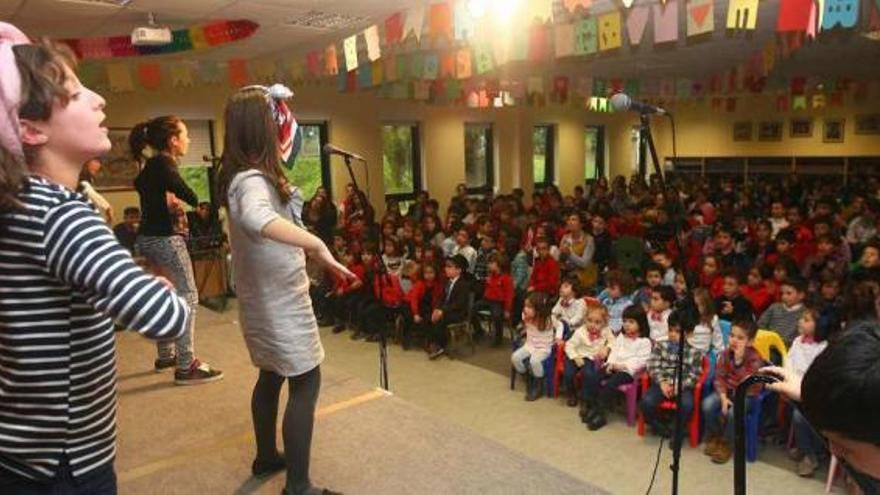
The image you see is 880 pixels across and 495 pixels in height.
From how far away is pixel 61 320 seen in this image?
906 mm

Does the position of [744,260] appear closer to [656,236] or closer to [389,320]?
[656,236]

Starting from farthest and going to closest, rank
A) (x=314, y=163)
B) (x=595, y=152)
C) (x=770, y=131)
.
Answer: (x=595, y=152)
(x=770, y=131)
(x=314, y=163)

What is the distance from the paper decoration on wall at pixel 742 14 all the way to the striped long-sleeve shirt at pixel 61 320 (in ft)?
11.5

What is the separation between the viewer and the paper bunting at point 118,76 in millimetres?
6070

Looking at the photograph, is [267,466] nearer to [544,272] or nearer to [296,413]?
[296,413]

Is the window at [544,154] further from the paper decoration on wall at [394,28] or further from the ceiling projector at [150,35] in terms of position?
the ceiling projector at [150,35]

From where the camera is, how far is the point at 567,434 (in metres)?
3.62

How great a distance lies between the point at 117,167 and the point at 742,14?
6777 mm

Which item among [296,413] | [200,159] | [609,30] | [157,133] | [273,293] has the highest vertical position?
[609,30]

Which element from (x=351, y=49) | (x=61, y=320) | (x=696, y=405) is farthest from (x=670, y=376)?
(x=351, y=49)

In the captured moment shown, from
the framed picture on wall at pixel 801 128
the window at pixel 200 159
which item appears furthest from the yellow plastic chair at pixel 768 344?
the framed picture on wall at pixel 801 128

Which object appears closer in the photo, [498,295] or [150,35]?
[150,35]

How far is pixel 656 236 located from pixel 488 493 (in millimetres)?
5087

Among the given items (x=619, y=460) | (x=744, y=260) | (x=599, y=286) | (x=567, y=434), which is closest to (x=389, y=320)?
(x=599, y=286)
